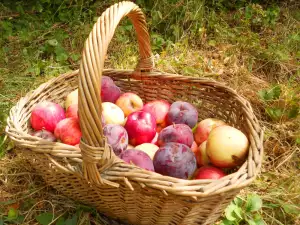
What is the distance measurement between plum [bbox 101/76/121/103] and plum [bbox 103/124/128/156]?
1.18ft

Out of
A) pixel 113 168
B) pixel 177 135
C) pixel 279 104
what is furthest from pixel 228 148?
pixel 279 104

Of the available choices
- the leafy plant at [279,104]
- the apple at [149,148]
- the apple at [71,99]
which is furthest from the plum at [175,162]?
the leafy plant at [279,104]

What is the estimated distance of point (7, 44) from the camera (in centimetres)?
276

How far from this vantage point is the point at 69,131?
142 cm

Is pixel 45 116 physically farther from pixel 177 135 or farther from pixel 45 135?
pixel 177 135

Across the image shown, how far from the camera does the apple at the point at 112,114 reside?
1.55 metres

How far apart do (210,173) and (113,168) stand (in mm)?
433

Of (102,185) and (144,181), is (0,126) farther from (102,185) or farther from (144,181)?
(144,181)

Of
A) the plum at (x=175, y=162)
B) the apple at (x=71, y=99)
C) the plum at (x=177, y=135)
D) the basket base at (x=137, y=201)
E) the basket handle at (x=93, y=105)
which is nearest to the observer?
the basket handle at (x=93, y=105)

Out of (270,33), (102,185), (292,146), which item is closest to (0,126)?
(102,185)

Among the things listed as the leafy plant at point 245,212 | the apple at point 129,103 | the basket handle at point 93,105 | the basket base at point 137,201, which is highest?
the basket handle at point 93,105

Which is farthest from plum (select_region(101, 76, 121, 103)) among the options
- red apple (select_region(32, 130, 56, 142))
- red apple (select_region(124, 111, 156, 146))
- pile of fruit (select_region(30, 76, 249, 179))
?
red apple (select_region(32, 130, 56, 142))

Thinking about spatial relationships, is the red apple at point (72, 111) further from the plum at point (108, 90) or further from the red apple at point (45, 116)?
the plum at point (108, 90)

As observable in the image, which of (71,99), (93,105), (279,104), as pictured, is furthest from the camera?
(279,104)
